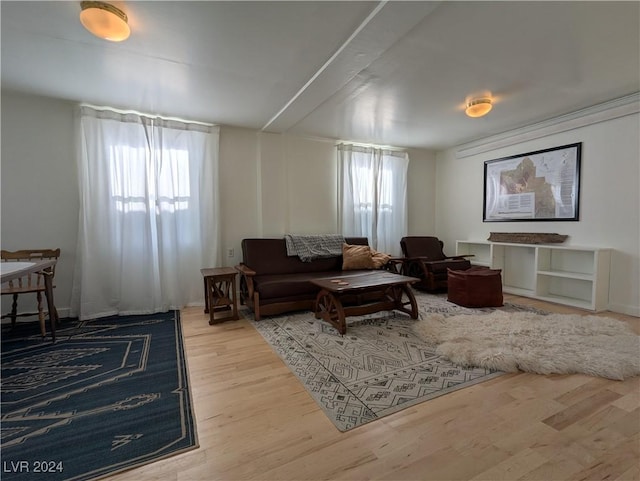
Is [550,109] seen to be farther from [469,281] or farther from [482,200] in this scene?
[469,281]

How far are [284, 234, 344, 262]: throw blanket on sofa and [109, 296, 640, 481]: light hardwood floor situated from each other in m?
2.12

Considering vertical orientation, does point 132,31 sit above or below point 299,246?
above

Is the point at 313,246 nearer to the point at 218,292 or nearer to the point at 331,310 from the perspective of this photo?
the point at 331,310

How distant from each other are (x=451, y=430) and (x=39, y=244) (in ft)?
13.9

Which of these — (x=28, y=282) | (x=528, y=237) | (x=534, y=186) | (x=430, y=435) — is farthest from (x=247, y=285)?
(x=534, y=186)

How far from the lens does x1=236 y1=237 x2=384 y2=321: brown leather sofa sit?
10.6ft

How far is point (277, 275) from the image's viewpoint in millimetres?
3684

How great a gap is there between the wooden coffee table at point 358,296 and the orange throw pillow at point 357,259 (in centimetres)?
56

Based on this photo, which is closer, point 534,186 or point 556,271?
point 556,271

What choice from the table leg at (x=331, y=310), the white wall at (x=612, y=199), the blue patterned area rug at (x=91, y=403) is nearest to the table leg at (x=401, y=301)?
the table leg at (x=331, y=310)

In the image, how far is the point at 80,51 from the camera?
220 cm

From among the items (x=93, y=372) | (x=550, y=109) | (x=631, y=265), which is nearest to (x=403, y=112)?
(x=550, y=109)

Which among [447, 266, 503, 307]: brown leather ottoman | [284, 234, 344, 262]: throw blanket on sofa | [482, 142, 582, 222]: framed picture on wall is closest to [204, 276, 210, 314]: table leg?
[284, 234, 344, 262]: throw blanket on sofa

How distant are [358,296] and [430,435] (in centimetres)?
198
